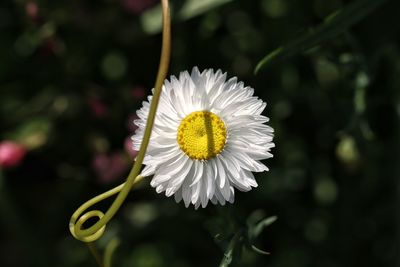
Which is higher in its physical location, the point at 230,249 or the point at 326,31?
the point at 326,31

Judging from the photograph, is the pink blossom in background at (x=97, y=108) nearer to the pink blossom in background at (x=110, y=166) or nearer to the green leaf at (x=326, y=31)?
the pink blossom in background at (x=110, y=166)

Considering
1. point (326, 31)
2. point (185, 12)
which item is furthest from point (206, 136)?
point (185, 12)

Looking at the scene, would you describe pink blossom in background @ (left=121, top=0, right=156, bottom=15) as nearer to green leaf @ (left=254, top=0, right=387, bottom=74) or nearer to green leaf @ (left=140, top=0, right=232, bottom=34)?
green leaf @ (left=140, top=0, right=232, bottom=34)

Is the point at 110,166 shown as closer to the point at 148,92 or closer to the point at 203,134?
the point at 148,92

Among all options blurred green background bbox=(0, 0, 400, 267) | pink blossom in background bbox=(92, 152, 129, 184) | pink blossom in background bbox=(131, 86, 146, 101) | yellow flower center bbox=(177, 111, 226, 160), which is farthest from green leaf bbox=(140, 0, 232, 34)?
yellow flower center bbox=(177, 111, 226, 160)

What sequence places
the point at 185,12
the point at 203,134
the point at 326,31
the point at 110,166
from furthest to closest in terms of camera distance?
1. the point at 110,166
2. the point at 185,12
3. the point at 326,31
4. the point at 203,134

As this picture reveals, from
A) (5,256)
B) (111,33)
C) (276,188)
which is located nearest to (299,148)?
(276,188)

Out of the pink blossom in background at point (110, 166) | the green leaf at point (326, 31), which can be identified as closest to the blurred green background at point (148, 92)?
the pink blossom in background at point (110, 166)
